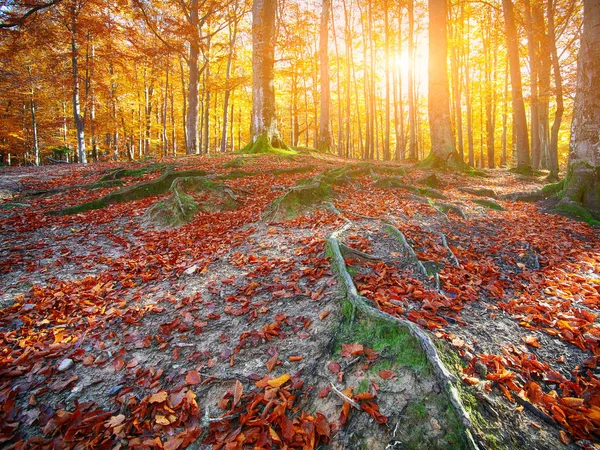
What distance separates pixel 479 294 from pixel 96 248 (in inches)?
237

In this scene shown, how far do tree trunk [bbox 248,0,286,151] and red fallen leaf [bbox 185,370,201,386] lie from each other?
34.1ft

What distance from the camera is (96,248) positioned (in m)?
5.22

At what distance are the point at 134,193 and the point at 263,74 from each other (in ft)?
23.3

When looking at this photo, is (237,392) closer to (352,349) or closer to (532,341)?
(352,349)

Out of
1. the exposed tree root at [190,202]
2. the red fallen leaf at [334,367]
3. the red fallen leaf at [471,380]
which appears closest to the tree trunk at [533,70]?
the exposed tree root at [190,202]

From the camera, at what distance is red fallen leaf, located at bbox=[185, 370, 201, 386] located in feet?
7.61

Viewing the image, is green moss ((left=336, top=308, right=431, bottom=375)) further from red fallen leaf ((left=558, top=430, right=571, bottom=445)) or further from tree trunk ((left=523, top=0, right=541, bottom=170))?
tree trunk ((left=523, top=0, right=541, bottom=170))

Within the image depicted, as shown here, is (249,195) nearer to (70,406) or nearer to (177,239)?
(177,239)

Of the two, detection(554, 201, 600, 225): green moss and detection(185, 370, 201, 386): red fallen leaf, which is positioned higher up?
detection(554, 201, 600, 225): green moss

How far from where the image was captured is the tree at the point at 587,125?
18.3 feet

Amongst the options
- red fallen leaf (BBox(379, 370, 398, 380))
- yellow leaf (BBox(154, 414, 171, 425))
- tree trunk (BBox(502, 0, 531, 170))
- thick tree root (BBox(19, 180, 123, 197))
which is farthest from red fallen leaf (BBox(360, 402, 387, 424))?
tree trunk (BBox(502, 0, 531, 170))

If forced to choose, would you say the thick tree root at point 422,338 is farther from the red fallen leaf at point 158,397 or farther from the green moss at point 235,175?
the green moss at point 235,175

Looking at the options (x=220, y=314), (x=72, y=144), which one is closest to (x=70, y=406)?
(x=220, y=314)

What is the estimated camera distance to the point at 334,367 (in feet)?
7.36
